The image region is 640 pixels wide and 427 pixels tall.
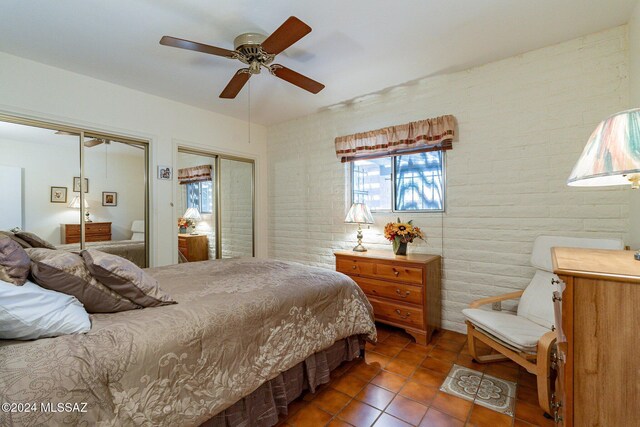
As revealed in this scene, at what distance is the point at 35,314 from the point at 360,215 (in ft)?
8.58

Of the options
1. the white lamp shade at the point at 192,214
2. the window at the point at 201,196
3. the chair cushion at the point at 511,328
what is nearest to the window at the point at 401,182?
the chair cushion at the point at 511,328

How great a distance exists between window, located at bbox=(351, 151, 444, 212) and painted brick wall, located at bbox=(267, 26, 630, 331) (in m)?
0.13

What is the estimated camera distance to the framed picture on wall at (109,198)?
2957 mm

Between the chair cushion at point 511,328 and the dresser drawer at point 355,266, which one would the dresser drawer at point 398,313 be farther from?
the chair cushion at point 511,328

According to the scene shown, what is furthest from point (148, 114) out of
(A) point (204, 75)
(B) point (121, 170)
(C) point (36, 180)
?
(C) point (36, 180)

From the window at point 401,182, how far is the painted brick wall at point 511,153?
0.13 metres

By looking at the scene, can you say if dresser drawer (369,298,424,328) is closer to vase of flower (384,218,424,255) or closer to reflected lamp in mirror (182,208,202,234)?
vase of flower (384,218,424,255)

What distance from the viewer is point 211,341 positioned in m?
1.27

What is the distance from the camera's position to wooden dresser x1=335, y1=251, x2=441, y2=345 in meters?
2.54

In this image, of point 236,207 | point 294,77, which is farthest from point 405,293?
point 236,207

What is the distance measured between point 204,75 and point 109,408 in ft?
8.95

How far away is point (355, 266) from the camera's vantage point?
9.71 feet

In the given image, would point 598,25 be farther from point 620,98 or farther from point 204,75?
point 204,75

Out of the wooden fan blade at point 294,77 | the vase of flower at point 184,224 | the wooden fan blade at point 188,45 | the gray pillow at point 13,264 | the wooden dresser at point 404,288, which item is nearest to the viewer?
the gray pillow at point 13,264
